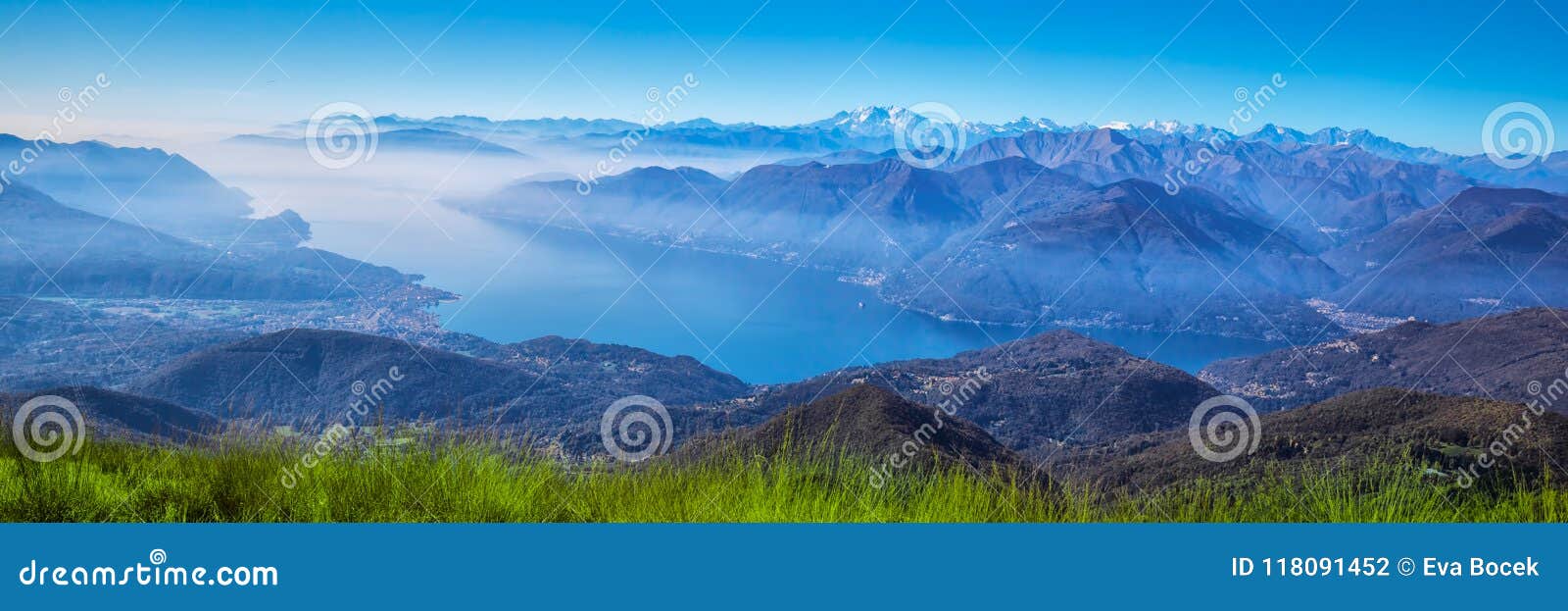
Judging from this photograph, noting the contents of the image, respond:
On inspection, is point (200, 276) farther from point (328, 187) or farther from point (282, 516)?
point (282, 516)

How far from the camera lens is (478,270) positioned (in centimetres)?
15650

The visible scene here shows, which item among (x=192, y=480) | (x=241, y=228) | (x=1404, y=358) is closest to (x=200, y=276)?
(x=241, y=228)

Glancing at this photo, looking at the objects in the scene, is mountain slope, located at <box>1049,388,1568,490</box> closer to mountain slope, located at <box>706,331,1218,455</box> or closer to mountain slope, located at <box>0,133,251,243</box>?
mountain slope, located at <box>706,331,1218,455</box>

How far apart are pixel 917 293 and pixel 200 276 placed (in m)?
134

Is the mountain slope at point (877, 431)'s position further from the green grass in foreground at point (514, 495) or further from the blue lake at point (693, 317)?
the blue lake at point (693, 317)

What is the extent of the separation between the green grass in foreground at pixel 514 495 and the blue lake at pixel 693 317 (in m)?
85.8

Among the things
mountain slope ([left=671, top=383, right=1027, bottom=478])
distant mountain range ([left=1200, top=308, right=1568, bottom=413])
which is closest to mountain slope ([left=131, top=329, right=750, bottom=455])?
mountain slope ([left=671, top=383, right=1027, bottom=478])

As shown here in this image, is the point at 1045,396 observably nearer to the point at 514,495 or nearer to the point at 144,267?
the point at 514,495

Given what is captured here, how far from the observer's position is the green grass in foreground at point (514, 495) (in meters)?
5.04

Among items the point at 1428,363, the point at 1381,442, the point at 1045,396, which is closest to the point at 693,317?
the point at 1045,396

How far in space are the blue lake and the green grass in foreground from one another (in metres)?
85.8

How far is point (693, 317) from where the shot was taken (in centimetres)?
15200

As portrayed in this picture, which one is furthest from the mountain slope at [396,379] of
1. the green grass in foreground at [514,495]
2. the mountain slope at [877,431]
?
the green grass in foreground at [514,495]

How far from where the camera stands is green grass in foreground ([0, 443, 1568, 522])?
5.04 m
